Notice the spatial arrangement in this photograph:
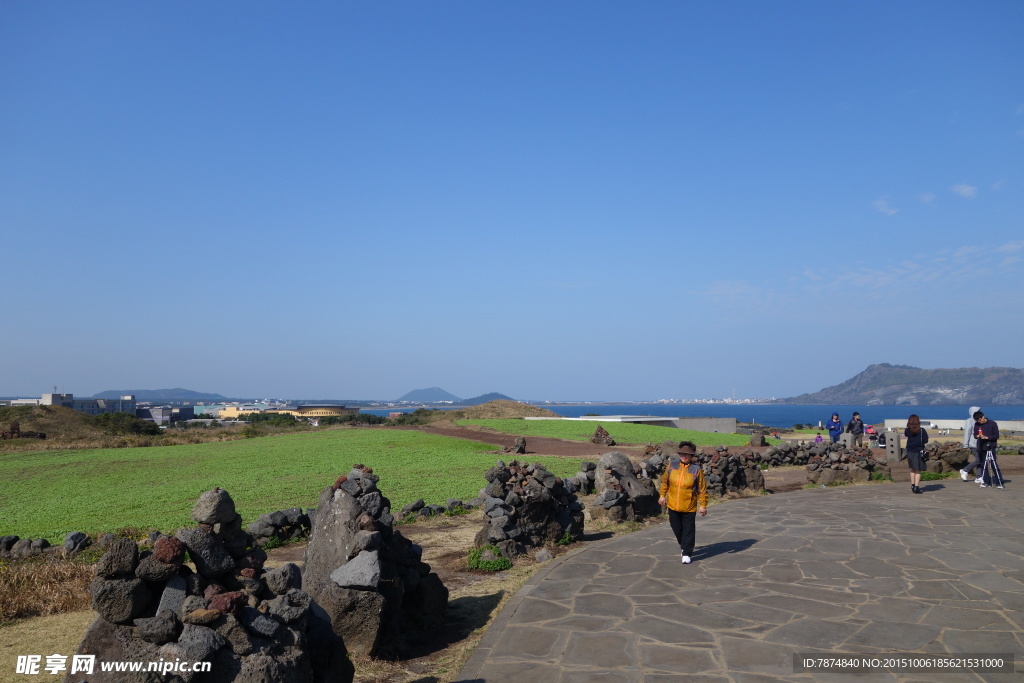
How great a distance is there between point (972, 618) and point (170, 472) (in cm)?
2748

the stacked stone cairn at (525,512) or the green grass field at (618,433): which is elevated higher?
the stacked stone cairn at (525,512)

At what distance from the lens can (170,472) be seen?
85.6ft

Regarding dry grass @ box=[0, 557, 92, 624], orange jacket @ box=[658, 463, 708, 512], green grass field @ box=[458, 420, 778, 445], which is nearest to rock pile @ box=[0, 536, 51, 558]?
dry grass @ box=[0, 557, 92, 624]

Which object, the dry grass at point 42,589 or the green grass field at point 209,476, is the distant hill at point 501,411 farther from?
the dry grass at point 42,589

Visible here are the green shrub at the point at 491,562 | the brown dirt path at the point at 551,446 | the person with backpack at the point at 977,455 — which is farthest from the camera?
the brown dirt path at the point at 551,446

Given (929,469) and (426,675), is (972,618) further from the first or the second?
(929,469)

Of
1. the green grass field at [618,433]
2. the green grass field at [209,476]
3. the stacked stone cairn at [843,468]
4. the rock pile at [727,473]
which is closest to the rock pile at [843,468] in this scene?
the stacked stone cairn at [843,468]

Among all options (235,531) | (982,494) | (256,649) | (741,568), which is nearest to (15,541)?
(235,531)

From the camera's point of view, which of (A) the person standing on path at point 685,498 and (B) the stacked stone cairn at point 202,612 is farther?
(A) the person standing on path at point 685,498

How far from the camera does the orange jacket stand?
9.55m

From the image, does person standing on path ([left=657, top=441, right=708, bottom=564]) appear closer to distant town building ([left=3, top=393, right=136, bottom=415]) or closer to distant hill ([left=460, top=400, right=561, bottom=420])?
distant hill ([left=460, top=400, right=561, bottom=420])

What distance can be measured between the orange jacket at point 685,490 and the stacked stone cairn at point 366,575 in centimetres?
381

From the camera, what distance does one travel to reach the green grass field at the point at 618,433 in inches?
1510

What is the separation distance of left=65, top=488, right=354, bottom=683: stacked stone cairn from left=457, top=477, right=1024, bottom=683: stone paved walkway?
2020 mm
